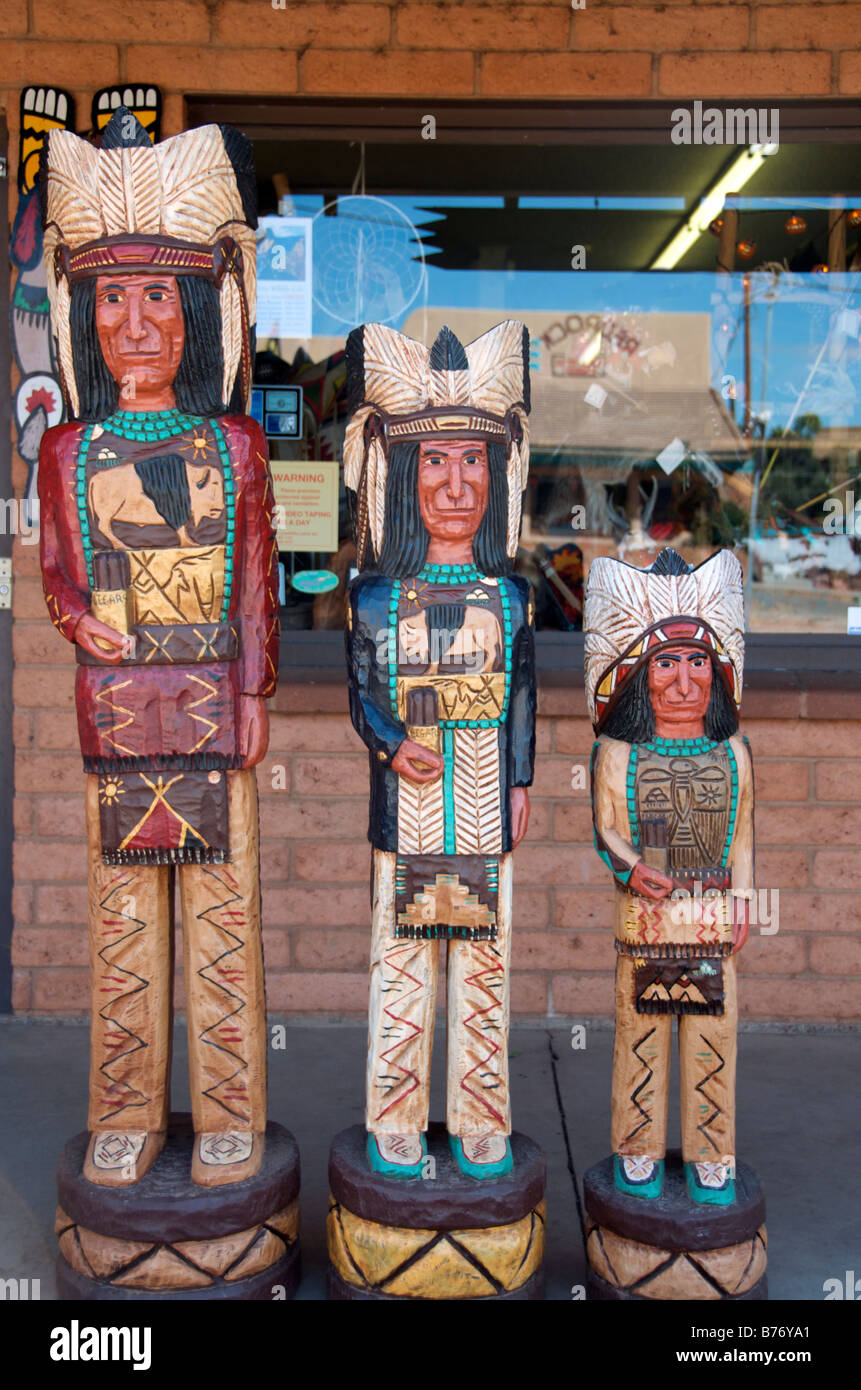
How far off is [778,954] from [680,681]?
2.26m

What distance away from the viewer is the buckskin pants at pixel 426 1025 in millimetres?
2865

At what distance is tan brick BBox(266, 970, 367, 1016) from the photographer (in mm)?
4723

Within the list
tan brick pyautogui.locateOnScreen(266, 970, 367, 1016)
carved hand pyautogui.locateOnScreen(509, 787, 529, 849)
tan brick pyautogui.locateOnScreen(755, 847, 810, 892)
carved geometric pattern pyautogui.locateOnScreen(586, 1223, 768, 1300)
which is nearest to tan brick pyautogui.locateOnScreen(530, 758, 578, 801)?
tan brick pyautogui.locateOnScreen(755, 847, 810, 892)

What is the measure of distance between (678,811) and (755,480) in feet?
8.30

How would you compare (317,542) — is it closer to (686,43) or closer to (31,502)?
(31,502)

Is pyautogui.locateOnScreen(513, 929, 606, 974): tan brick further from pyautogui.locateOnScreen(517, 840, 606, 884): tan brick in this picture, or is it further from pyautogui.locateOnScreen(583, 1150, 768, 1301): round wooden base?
pyautogui.locateOnScreen(583, 1150, 768, 1301): round wooden base

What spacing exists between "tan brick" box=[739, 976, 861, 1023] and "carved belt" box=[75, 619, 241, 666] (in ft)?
9.24

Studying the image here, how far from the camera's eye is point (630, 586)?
2.88 metres

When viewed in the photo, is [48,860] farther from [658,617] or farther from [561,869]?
[658,617]

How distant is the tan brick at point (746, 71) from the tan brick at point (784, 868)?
9.30ft

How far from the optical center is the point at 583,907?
15.4 ft

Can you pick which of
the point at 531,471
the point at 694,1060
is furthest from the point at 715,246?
the point at 694,1060

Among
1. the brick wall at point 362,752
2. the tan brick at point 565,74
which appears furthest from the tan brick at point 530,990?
the tan brick at point 565,74

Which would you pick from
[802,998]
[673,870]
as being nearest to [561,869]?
[802,998]
